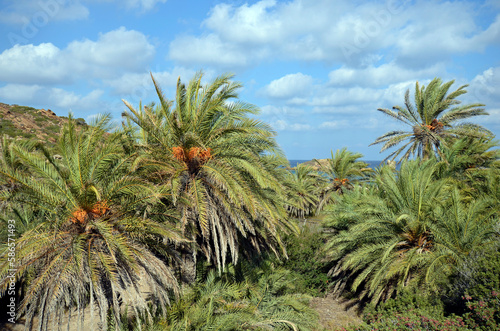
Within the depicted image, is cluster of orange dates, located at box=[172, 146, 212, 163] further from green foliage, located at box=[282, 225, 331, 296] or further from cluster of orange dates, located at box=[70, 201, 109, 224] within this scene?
green foliage, located at box=[282, 225, 331, 296]

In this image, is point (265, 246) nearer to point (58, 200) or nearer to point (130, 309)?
point (130, 309)

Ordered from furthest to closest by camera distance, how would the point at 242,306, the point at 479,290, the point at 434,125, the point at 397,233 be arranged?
the point at 434,125, the point at 397,233, the point at 242,306, the point at 479,290

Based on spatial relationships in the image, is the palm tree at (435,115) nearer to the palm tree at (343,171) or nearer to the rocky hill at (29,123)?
the palm tree at (343,171)

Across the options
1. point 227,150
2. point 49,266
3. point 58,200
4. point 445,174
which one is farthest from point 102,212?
point 445,174

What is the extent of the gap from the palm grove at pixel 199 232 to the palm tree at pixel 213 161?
42 mm

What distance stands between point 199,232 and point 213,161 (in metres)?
2.65

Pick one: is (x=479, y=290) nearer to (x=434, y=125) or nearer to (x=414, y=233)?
(x=414, y=233)

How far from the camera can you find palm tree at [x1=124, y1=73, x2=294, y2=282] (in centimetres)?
934

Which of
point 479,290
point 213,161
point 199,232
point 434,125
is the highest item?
point 434,125

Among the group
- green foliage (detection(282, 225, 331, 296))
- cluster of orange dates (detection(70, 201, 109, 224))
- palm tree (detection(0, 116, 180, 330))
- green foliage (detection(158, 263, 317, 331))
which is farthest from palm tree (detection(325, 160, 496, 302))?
cluster of orange dates (detection(70, 201, 109, 224))

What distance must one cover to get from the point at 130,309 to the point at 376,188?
12.7 m

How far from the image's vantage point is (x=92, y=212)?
8.20 meters

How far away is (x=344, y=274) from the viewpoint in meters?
15.5

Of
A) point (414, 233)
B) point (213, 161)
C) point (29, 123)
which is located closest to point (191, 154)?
point (213, 161)
